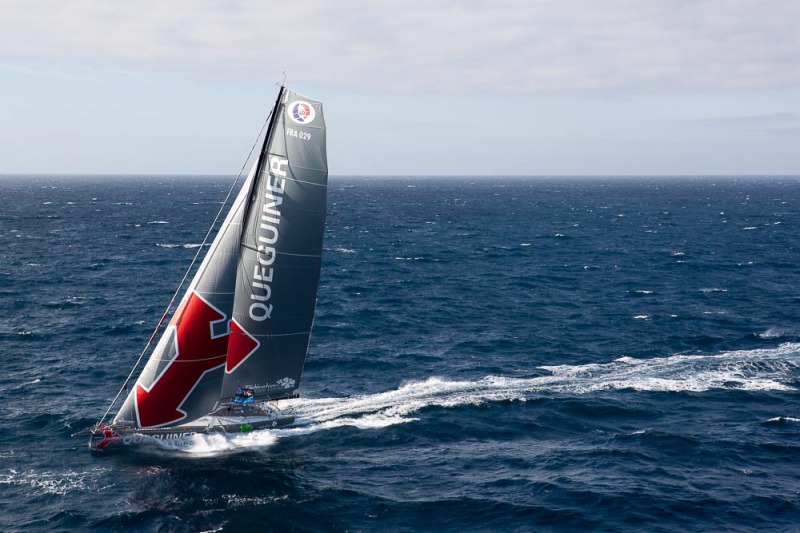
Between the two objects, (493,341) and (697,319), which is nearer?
(493,341)

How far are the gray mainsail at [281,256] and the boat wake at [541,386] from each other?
2719 mm

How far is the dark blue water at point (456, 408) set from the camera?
28.1 metres

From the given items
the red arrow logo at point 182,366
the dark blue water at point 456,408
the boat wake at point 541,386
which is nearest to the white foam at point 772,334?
the dark blue water at point 456,408

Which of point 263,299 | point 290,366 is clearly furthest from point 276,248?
point 290,366

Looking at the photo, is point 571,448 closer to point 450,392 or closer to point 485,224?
point 450,392

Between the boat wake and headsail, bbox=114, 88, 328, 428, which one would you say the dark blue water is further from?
headsail, bbox=114, 88, 328, 428

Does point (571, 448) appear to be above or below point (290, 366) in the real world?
below

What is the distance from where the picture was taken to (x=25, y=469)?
100 feet

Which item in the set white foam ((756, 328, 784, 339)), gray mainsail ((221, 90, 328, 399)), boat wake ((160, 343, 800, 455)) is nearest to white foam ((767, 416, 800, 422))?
boat wake ((160, 343, 800, 455))

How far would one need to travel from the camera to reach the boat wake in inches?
1389

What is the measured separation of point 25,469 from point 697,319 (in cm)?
5165

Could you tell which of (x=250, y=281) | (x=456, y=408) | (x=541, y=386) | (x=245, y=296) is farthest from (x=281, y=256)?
(x=541, y=386)

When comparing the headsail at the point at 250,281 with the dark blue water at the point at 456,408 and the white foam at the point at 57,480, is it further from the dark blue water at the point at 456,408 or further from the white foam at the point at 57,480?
the white foam at the point at 57,480

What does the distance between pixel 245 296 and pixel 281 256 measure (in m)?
2.70
